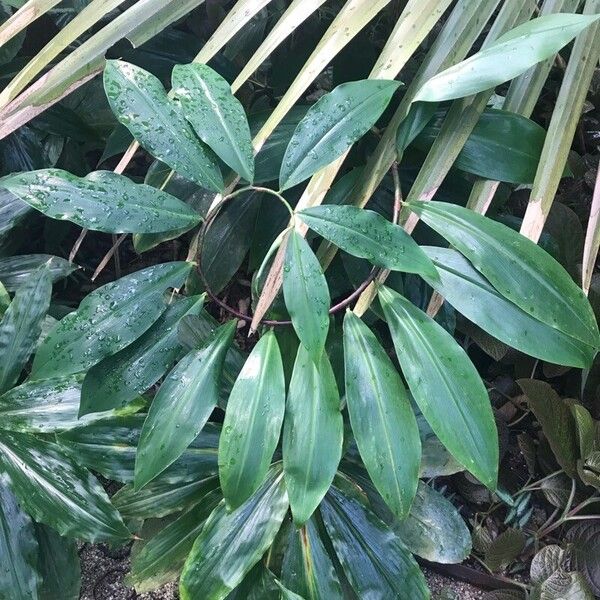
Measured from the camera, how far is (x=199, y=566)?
70 centimetres

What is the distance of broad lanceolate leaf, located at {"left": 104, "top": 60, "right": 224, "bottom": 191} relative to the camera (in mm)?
661

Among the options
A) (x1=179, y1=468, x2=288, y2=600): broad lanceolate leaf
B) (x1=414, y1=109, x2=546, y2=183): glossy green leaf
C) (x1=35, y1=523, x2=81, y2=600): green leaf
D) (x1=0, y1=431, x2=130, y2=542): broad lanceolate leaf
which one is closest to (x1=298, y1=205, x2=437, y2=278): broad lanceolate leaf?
(x1=414, y1=109, x2=546, y2=183): glossy green leaf

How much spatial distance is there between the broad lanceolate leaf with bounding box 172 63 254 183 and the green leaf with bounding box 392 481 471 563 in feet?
1.69

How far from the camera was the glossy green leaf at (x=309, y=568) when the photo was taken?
2.39ft

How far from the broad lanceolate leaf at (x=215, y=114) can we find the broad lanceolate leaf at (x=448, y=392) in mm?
253

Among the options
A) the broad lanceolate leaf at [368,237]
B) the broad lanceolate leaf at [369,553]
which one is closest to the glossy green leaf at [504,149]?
the broad lanceolate leaf at [368,237]

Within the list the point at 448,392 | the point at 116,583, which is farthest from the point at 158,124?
the point at 116,583

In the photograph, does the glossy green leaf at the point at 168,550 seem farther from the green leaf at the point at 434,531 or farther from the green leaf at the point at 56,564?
the green leaf at the point at 434,531

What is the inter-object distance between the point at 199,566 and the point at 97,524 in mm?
145

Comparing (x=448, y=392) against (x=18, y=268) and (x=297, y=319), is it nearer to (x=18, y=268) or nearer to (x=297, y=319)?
(x=297, y=319)

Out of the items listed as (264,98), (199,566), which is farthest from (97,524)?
(264,98)

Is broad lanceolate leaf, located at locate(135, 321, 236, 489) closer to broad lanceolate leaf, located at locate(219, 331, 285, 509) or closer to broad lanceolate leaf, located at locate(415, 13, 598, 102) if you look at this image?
broad lanceolate leaf, located at locate(219, 331, 285, 509)

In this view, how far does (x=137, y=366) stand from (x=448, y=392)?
356 millimetres

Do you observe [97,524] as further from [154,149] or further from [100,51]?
[100,51]
